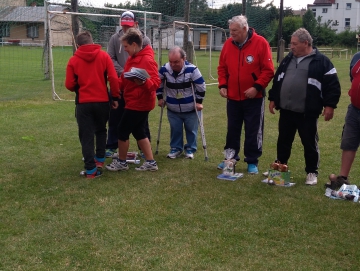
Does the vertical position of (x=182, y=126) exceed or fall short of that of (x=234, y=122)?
it falls short

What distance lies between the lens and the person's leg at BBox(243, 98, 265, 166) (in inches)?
235

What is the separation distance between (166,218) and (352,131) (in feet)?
7.72

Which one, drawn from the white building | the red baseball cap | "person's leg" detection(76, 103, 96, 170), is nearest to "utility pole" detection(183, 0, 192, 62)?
the red baseball cap

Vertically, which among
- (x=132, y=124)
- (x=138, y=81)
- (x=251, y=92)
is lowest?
(x=132, y=124)

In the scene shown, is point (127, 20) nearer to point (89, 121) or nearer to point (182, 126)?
point (89, 121)

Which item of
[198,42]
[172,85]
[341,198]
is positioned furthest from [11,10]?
[341,198]

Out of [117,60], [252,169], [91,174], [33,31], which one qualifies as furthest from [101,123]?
[33,31]

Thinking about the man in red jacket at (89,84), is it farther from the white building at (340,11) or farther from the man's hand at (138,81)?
the white building at (340,11)

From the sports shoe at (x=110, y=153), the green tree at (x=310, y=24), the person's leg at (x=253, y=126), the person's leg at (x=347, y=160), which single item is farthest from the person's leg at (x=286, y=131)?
the green tree at (x=310, y=24)

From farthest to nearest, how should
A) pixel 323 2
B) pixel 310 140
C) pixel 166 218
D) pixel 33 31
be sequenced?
1. pixel 323 2
2. pixel 33 31
3. pixel 310 140
4. pixel 166 218

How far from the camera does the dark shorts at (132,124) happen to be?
19.3ft

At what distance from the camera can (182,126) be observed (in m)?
7.02

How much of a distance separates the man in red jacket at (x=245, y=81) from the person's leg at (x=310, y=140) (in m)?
0.65

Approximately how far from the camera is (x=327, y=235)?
4191 mm
